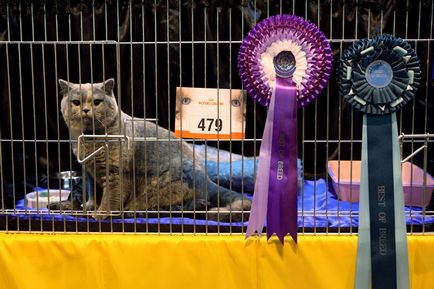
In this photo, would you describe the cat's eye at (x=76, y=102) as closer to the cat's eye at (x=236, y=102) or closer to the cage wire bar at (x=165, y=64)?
the cage wire bar at (x=165, y=64)

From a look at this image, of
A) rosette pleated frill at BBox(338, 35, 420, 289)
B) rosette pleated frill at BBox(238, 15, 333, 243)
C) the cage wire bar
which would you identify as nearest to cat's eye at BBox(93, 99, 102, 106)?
the cage wire bar

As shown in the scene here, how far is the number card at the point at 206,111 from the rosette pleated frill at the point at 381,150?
331mm

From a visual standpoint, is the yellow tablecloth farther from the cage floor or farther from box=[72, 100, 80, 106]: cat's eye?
box=[72, 100, 80, 106]: cat's eye

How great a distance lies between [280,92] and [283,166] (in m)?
0.20

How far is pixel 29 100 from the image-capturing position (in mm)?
2182

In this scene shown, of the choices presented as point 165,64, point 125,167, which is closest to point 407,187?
point 125,167

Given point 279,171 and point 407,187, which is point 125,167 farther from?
point 407,187

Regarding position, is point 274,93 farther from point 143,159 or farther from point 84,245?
point 84,245

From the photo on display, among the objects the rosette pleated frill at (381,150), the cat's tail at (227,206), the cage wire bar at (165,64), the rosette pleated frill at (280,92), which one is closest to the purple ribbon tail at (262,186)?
the rosette pleated frill at (280,92)

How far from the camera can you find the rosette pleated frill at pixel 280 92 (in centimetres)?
143

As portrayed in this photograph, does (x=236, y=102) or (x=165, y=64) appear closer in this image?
(x=236, y=102)

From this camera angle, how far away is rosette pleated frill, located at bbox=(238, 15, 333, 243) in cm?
143

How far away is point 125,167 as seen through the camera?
1.69m

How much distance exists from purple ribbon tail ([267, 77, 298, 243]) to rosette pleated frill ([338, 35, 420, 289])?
Answer: 156 mm
